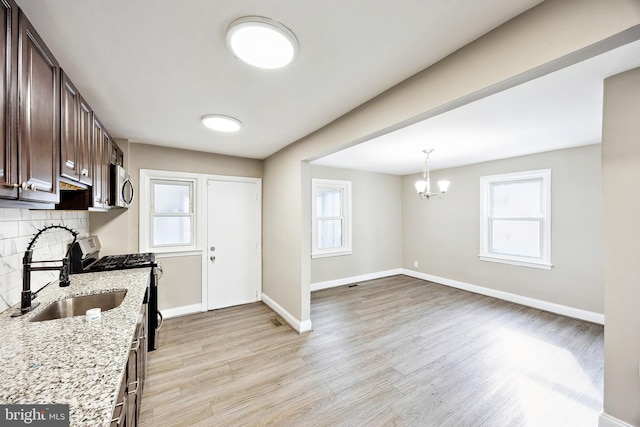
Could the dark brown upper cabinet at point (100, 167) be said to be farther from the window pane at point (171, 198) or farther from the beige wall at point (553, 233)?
the beige wall at point (553, 233)

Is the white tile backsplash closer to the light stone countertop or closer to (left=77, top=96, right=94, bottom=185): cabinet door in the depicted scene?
the light stone countertop

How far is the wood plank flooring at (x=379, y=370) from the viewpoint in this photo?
1882mm

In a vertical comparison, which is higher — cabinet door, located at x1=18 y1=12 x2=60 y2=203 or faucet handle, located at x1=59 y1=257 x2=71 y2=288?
cabinet door, located at x1=18 y1=12 x2=60 y2=203

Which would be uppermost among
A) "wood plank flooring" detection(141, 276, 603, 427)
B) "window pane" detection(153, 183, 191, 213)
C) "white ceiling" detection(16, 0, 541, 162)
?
"white ceiling" detection(16, 0, 541, 162)

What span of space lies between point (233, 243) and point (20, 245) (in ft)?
7.89

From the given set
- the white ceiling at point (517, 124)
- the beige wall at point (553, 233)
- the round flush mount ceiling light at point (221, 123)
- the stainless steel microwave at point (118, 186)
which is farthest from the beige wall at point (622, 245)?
the stainless steel microwave at point (118, 186)

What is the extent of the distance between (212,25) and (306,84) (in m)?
0.72

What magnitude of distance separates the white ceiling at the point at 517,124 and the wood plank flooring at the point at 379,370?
244 cm

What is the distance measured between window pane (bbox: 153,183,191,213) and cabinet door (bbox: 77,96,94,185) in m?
1.69

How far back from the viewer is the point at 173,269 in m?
3.58

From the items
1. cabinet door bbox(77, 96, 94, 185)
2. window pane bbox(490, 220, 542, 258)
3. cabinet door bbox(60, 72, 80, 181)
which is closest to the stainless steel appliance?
cabinet door bbox(77, 96, 94, 185)

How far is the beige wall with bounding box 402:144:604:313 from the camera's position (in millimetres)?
3424

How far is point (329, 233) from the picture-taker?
520cm

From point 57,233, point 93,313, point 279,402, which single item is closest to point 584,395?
point 279,402
